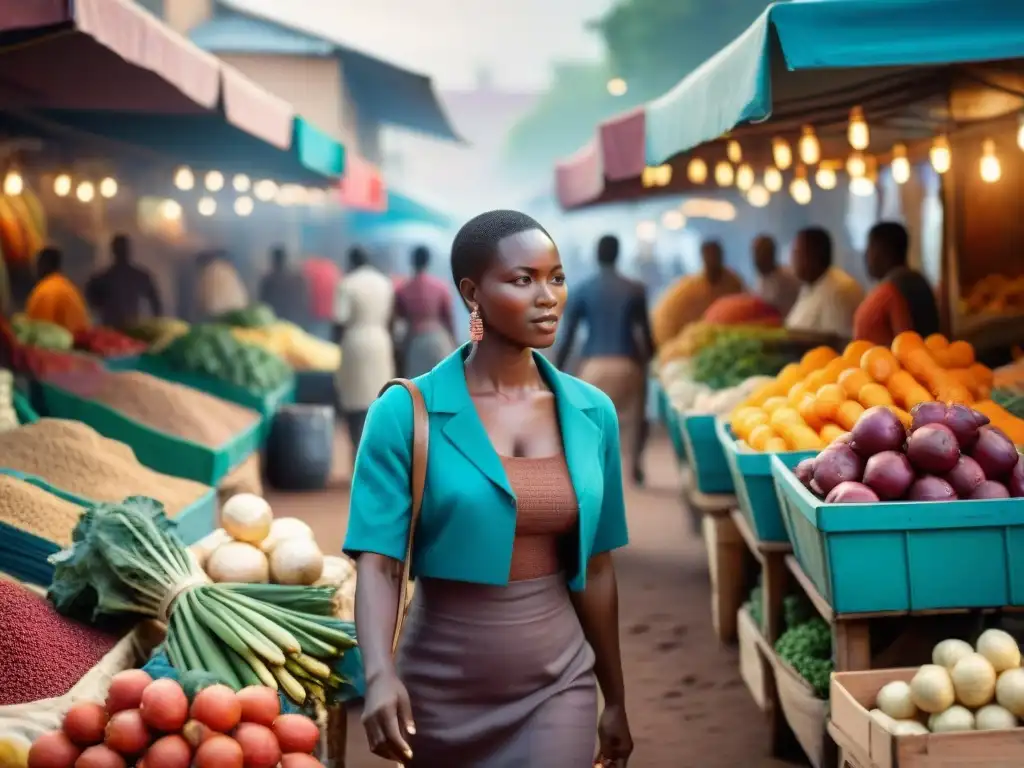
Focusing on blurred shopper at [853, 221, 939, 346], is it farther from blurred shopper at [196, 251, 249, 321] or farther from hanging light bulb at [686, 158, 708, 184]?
blurred shopper at [196, 251, 249, 321]

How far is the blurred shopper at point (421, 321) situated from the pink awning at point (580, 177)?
1.51 metres

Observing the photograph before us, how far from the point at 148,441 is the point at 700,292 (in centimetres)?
648

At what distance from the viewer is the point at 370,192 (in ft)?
A: 49.8

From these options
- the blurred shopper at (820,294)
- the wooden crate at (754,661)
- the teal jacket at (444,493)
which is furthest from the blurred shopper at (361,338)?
the teal jacket at (444,493)

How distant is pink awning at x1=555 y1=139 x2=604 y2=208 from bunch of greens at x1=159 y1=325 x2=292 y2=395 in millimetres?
3162

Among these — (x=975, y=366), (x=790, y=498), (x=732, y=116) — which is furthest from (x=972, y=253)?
(x=790, y=498)

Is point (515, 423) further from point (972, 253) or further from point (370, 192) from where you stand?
point (370, 192)

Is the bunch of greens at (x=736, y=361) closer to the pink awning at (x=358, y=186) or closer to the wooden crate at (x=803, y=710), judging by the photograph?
the wooden crate at (x=803, y=710)

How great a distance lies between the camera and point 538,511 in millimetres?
3006

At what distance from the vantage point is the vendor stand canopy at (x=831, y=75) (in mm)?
4641

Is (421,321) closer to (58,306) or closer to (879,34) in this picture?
(58,306)

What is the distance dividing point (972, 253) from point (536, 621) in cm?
911

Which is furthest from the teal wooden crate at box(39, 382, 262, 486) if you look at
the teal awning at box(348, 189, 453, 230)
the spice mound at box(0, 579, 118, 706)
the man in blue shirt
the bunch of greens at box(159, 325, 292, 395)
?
the teal awning at box(348, 189, 453, 230)

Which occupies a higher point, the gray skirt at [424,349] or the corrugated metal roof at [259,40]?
the corrugated metal roof at [259,40]
